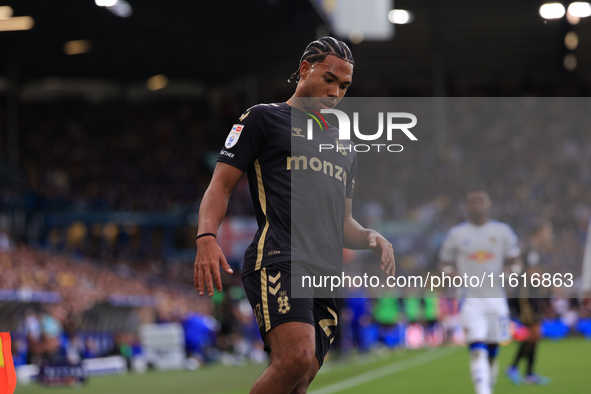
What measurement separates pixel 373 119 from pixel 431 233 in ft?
15.3

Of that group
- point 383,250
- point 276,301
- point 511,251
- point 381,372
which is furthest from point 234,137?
point 381,372

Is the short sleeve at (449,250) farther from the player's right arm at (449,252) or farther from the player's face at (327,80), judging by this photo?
the player's face at (327,80)

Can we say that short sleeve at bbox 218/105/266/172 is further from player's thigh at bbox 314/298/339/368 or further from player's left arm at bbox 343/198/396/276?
player's thigh at bbox 314/298/339/368

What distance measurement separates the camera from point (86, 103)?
1471 inches

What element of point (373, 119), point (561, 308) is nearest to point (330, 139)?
point (373, 119)

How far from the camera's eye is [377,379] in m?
12.0

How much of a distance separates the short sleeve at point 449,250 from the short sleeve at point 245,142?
3.84 m

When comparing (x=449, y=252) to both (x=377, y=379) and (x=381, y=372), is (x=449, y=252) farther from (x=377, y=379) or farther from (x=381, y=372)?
(x=381, y=372)

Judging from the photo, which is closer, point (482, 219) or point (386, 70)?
point (482, 219)

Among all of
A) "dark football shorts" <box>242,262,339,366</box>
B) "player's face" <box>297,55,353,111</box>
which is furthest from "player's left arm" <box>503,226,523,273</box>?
"dark football shorts" <box>242,262,339,366</box>

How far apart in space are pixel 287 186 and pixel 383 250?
0.58 m

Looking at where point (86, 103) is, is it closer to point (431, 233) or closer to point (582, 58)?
point (582, 58)

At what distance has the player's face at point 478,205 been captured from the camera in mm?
7664

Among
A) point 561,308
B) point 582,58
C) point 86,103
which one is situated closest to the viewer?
point 561,308
